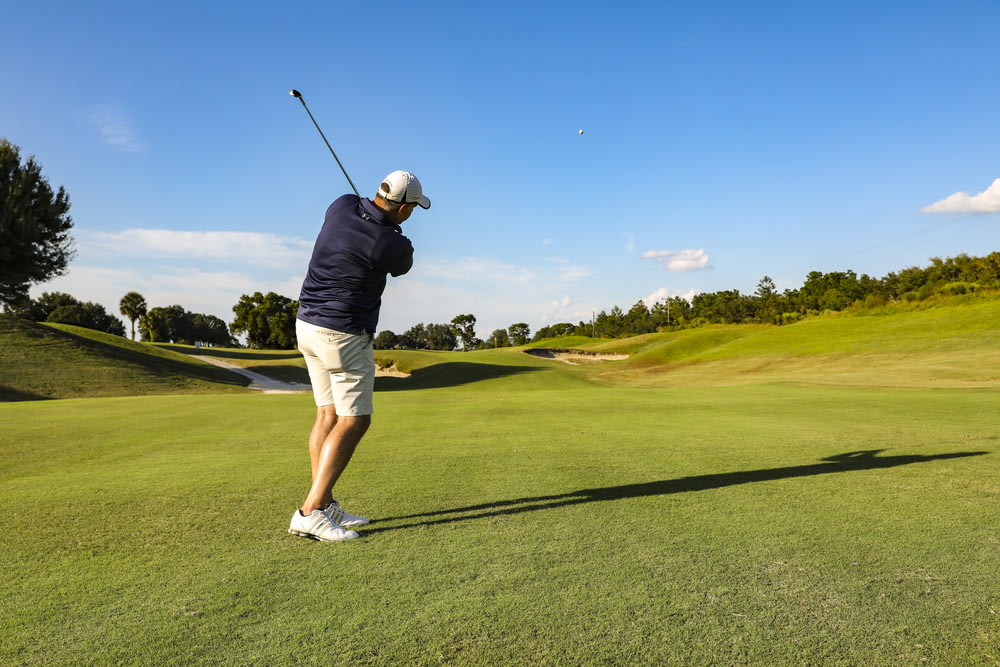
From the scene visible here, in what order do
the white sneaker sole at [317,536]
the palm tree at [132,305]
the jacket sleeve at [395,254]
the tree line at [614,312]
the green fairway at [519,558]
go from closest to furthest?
the green fairway at [519,558]
the white sneaker sole at [317,536]
the jacket sleeve at [395,254]
the tree line at [614,312]
the palm tree at [132,305]

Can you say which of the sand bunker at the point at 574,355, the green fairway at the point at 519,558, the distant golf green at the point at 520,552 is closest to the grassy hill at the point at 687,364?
the sand bunker at the point at 574,355

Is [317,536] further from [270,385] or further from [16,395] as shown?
[270,385]

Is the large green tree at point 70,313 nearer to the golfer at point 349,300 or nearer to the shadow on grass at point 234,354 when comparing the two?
the shadow on grass at point 234,354

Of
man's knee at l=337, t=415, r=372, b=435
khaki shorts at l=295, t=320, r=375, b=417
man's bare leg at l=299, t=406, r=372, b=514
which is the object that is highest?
khaki shorts at l=295, t=320, r=375, b=417

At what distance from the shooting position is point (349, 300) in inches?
174

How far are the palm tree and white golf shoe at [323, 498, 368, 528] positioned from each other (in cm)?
11322

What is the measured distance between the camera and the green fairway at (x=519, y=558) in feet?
8.08

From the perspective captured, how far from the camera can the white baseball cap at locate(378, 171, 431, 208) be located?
14.5 ft

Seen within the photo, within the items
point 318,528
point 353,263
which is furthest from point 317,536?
point 353,263

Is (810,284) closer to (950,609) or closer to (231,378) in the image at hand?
(231,378)

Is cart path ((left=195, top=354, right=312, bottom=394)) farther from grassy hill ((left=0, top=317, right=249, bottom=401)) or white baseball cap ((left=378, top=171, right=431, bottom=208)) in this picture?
white baseball cap ((left=378, top=171, right=431, bottom=208))

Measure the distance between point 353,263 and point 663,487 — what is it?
3289 mm

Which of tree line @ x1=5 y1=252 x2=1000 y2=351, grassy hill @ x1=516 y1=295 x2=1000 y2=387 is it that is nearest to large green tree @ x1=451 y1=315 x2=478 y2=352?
tree line @ x1=5 y1=252 x2=1000 y2=351

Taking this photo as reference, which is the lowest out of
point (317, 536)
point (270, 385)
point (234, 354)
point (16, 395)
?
point (317, 536)
